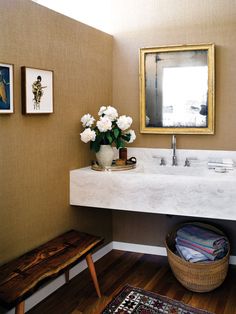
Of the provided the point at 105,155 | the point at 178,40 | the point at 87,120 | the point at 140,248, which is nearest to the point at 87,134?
the point at 87,120

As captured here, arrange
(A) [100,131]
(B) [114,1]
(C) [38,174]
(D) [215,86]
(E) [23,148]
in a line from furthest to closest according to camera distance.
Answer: (B) [114,1] → (D) [215,86] → (A) [100,131] → (C) [38,174] → (E) [23,148]

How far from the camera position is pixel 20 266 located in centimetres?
212

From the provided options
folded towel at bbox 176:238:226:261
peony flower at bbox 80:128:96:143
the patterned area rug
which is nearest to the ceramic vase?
peony flower at bbox 80:128:96:143

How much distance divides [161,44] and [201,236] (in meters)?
1.65

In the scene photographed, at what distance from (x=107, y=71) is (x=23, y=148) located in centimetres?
130

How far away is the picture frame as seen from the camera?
2080 mm

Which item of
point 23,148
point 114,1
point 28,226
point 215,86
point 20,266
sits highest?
point 114,1

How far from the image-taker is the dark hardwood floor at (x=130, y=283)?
2.41 meters

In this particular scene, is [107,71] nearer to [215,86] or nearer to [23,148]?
[215,86]

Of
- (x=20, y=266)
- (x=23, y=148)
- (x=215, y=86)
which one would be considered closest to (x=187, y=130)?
(x=215, y=86)

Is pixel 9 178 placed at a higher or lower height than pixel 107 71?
lower

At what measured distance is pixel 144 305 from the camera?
241 centimetres

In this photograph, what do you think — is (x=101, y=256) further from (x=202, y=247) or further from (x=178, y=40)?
(x=178, y=40)

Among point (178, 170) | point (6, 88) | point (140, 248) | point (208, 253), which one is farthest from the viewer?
point (140, 248)
